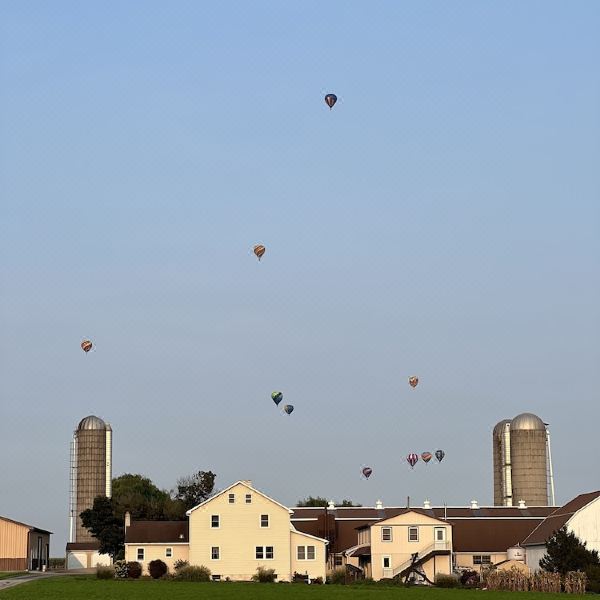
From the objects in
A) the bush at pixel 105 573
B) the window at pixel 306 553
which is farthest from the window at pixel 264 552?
the bush at pixel 105 573

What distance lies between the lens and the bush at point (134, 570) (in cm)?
9772

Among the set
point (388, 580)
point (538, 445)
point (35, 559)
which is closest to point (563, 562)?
point (388, 580)

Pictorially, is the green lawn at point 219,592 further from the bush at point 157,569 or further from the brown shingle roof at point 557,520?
the brown shingle roof at point 557,520

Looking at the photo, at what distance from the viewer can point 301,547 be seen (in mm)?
102562

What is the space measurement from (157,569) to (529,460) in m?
50.8

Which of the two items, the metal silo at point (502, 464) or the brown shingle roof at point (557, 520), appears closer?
the brown shingle roof at point (557, 520)

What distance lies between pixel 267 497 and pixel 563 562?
25.6 meters

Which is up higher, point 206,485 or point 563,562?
point 206,485

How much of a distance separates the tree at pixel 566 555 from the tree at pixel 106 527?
4361cm

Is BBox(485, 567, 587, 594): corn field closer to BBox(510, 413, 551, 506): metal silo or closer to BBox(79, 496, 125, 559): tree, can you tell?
BBox(79, 496, 125, 559): tree

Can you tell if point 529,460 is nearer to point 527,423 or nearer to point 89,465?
point 527,423

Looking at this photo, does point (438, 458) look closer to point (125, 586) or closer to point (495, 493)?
point (495, 493)

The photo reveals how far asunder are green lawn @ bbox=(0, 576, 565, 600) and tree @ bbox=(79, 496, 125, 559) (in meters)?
31.9

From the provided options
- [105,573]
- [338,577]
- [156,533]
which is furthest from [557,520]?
[105,573]
